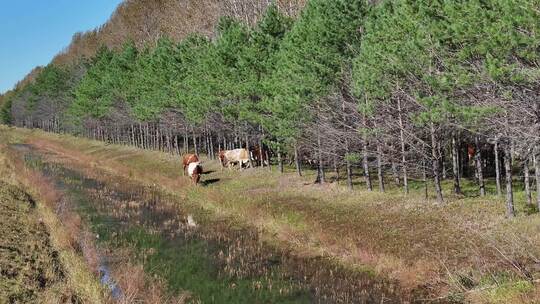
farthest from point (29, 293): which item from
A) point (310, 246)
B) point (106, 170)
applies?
point (106, 170)

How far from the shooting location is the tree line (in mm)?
16516

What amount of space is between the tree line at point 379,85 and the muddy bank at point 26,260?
1348cm

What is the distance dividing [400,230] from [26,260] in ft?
43.3

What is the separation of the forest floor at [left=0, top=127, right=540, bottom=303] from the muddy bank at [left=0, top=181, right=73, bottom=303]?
8620 mm

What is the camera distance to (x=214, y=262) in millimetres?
18656

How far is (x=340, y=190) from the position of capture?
96.5ft

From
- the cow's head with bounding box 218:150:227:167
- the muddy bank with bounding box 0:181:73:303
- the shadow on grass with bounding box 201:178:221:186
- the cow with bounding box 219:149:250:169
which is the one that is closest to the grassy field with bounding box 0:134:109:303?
the muddy bank with bounding box 0:181:73:303

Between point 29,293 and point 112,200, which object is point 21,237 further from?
point 112,200

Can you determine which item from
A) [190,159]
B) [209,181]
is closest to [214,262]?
[209,181]

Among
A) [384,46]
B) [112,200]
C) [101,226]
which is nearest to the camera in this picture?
[384,46]

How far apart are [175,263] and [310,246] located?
16.8ft

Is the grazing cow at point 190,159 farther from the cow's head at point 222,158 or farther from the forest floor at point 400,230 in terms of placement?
the forest floor at point 400,230

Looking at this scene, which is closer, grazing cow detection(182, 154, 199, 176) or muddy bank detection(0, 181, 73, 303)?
muddy bank detection(0, 181, 73, 303)

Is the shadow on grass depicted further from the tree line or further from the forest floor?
the tree line
